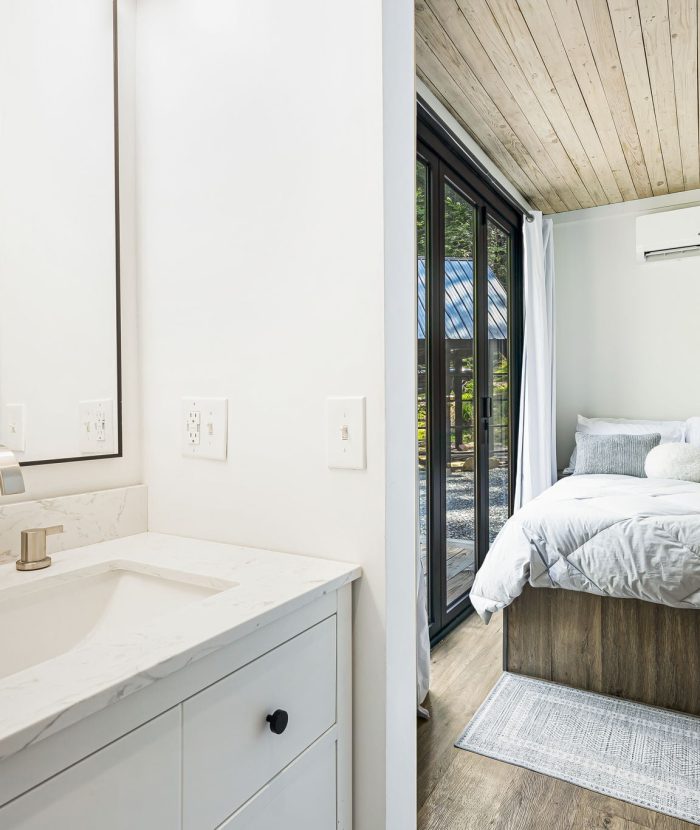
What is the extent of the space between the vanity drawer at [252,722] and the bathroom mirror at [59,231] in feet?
2.05

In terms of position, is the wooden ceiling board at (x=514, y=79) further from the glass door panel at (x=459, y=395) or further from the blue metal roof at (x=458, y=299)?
the blue metal roof at (x=458, y=299)

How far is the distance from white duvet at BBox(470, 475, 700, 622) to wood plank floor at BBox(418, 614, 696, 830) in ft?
1.69

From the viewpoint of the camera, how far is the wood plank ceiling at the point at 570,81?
2047 mm

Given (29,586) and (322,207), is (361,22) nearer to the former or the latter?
(322,207)

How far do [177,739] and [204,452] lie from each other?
0.60 m

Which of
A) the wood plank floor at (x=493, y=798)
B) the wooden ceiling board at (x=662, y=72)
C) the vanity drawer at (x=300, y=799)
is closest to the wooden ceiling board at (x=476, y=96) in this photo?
the wooden ceiling board at (x=662, y=72)

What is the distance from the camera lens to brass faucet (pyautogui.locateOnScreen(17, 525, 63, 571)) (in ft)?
3.06

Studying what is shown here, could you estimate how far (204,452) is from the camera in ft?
3.75

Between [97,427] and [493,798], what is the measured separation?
150 cm

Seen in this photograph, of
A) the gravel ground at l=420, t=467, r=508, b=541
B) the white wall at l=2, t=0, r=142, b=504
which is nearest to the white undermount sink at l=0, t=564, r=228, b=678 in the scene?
the white wall at l=2, t=0, r=142, b=504

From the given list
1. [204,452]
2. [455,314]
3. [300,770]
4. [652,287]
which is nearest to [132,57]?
[204,452]

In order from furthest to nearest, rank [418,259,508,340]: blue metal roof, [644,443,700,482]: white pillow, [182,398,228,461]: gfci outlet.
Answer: [644,443,700,482]: white pillow, [418,259,508,340]: blue metal roof, [182,398,228,461]: gfci outlet

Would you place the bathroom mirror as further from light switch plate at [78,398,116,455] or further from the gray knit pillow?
the gray knit pillow

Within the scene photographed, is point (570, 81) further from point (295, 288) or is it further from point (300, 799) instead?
point (300, 799)
